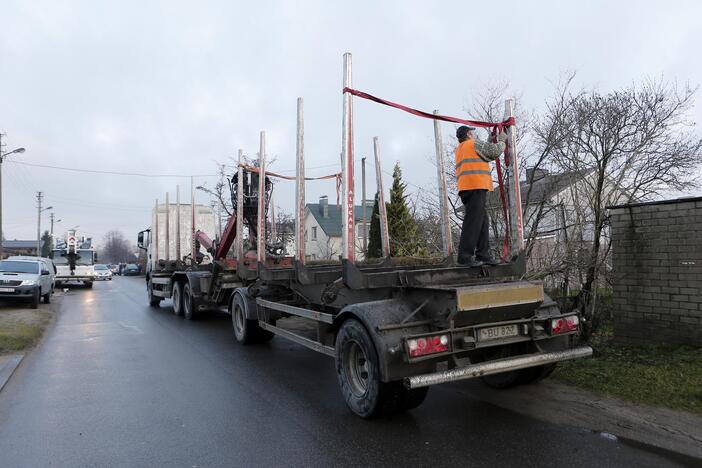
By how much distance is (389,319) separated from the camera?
182 inches

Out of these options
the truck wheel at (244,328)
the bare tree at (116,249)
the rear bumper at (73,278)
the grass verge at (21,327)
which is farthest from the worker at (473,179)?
the bare tree at (116,249)

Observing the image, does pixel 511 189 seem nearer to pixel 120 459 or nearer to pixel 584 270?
pixel 584 270

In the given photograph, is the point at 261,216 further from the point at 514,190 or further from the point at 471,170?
the point at 514,190

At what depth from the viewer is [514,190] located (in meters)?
5.52

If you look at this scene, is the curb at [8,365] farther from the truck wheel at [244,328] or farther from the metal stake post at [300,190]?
the metal stake post at [300,190]

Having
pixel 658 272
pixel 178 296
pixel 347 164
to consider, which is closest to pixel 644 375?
pixel 658 272

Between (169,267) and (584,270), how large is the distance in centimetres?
1215

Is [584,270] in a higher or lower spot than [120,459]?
higher

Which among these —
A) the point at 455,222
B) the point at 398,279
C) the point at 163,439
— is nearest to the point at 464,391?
the point at 398,279

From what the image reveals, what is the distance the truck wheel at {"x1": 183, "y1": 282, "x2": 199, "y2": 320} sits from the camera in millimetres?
12419

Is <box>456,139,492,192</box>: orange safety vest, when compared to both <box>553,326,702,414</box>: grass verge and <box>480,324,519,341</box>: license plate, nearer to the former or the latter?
<box>480,324,519,341</box>: license plate

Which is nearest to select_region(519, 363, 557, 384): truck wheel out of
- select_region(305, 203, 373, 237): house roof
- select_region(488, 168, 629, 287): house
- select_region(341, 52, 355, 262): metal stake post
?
select_region(341, 52, 355, 262): metal stake post

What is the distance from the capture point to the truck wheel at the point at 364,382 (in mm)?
4598

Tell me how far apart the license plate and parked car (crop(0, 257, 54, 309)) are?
48.1 ft
